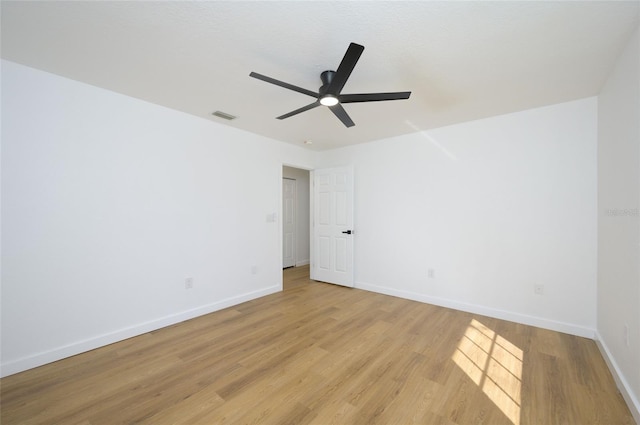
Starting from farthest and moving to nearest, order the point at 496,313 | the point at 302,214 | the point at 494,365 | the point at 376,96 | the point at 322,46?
the point at 302,214, the point at 496,313, the point at 494,365, the point at 376,96, the point at 322,46

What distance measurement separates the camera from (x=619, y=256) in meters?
2.12

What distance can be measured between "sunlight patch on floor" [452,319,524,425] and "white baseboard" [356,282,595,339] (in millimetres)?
421

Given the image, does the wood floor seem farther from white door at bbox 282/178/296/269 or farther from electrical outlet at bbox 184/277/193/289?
white door at bbox 282/178/296/269

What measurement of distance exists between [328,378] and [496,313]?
8.06ft

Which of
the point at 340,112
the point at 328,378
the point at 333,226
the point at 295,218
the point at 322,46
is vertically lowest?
the point at 328,378

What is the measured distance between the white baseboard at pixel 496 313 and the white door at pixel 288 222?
251cm

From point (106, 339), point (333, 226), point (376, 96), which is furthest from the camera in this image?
point (333, 226)

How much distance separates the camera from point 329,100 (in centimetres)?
213

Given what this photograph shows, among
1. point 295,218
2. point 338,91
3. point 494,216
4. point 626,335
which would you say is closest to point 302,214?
point 295,218

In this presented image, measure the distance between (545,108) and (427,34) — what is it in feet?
7.27

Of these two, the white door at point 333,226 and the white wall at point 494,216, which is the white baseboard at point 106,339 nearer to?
the white door at point 333,226

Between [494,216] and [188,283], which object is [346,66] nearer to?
[494,216]

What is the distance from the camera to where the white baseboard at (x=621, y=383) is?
5.62 feet

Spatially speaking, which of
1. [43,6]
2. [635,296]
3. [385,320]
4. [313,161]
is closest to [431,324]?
[385,320]
